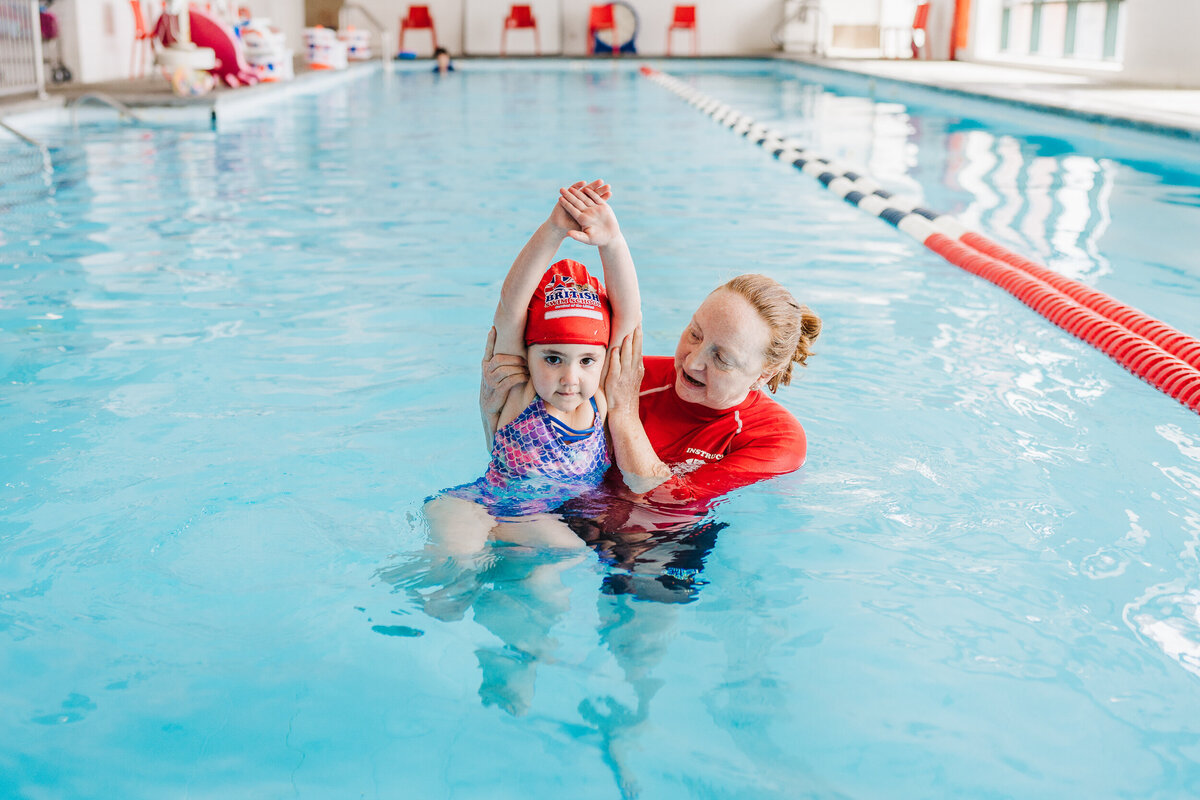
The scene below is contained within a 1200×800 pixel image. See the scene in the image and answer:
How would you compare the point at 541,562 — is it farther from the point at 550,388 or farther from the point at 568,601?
the point at 550,388

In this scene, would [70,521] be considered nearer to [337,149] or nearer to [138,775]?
[138,775]

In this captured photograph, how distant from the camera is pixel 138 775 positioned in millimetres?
1826

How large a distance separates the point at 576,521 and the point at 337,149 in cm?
855

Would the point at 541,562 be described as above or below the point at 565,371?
below

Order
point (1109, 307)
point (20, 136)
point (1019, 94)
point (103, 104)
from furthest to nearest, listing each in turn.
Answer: point (1019, 94) < point (103, 104) < point (20, 136) < point (1109, 307)

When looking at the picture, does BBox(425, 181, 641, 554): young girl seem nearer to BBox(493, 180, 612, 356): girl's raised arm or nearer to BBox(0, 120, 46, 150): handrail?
BBox(493, 180, 612, 356): girl's raised arm

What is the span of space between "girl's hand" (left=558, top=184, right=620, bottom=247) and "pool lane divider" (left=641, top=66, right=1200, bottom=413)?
7.99 ft

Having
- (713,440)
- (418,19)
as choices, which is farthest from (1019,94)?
(418,19)

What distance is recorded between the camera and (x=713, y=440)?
2.60m

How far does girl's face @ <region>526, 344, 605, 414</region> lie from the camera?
7.46 ft

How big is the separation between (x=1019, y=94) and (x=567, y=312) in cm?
1147

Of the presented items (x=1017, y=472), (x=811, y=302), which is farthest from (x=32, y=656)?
(x=811, y=302)

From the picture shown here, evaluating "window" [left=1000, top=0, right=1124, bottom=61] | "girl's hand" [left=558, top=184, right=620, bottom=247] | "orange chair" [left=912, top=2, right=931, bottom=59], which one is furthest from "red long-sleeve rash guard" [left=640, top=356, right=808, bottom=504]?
"orange chair" [left=912, top=2, right=931, bottom=59]

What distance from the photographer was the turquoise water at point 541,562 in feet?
6.28
